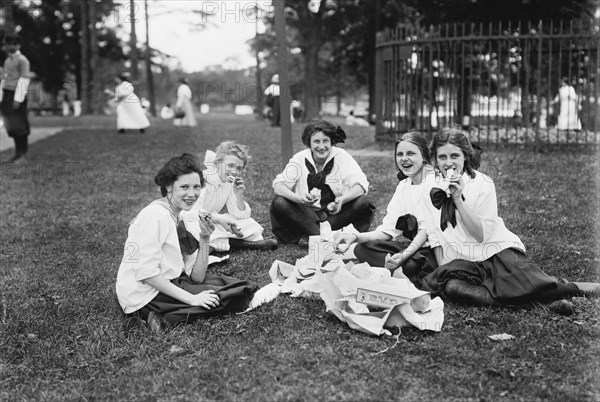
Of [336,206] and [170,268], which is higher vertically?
[336,206]

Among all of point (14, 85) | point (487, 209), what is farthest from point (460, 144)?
point (14, 85)

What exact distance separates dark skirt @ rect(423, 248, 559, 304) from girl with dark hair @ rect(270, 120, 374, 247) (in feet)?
5.39

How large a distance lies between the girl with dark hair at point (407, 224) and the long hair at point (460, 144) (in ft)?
1.21

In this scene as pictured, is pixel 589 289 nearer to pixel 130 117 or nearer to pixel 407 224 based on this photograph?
pixel 407 224

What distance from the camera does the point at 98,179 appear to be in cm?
1072

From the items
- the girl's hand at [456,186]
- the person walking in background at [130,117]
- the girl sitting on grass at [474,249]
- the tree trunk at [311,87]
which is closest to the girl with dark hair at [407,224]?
the girl sitting on grass at [474,249]

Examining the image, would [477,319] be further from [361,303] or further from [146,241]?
[146,241]

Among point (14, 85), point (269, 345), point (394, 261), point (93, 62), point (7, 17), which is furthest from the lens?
point (7, 17)

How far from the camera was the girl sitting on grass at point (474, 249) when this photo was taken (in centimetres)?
433

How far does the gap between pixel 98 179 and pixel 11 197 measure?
5.55 ft

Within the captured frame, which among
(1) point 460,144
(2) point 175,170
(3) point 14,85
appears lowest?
(2) point 175,170

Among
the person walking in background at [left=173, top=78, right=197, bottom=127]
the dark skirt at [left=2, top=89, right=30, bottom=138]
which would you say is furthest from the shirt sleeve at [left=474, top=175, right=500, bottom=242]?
the person walking in background at [left=173, top=78, right=197, bottom=127]

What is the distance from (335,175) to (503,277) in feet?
7.21

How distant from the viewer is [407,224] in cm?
512
